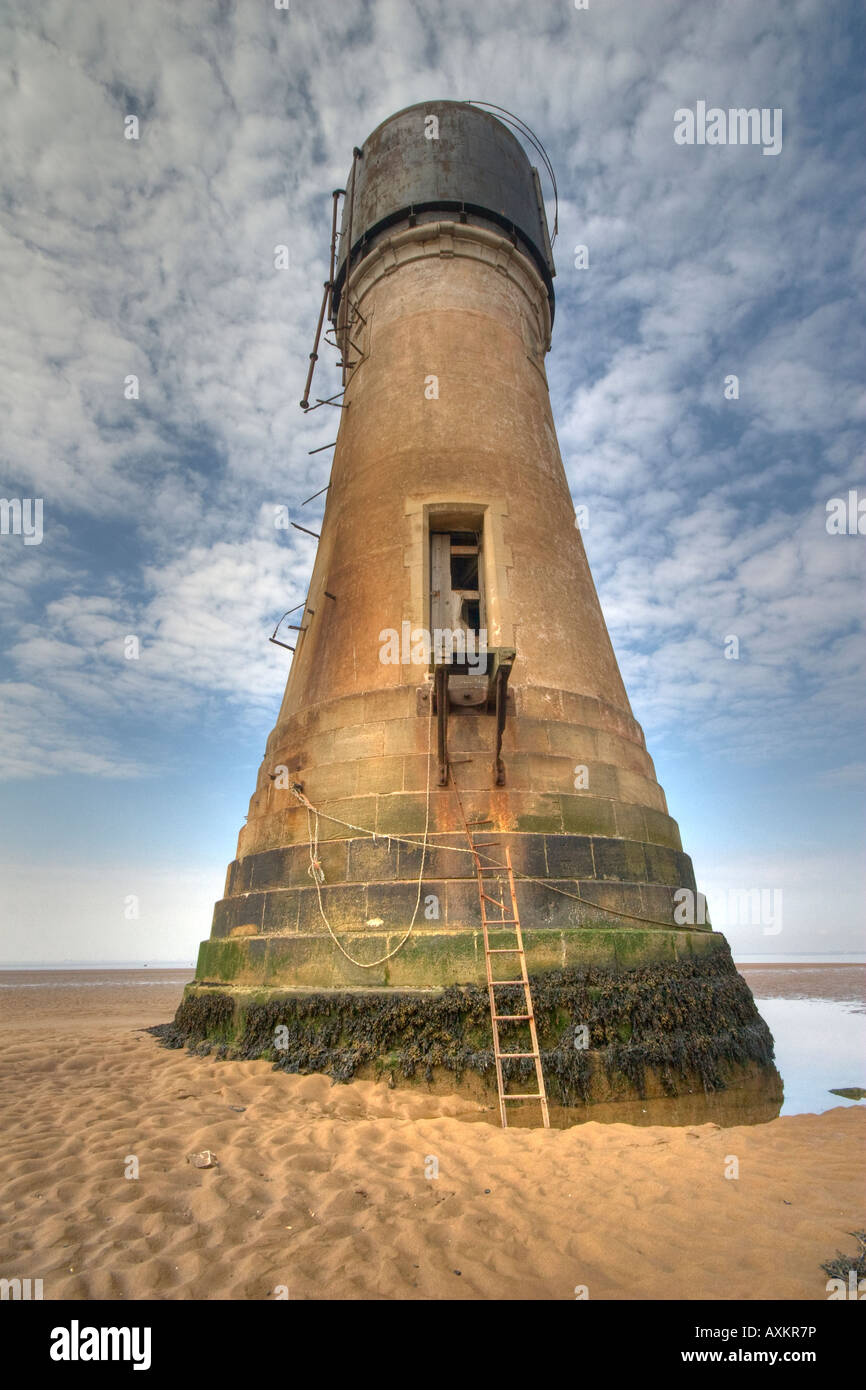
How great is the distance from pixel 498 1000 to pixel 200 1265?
380cm

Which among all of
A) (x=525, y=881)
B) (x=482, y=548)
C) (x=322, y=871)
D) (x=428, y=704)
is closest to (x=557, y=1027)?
(x=525, y=881)

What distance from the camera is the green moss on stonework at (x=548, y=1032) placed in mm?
6832

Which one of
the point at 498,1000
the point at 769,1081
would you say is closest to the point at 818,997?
the point at 769,1081

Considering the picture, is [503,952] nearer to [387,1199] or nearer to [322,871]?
[322,871]

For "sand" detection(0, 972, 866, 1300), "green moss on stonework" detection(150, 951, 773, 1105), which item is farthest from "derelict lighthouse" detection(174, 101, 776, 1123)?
"sand" detection(0, 972, 866, 1300)

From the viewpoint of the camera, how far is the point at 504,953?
7.31 meters

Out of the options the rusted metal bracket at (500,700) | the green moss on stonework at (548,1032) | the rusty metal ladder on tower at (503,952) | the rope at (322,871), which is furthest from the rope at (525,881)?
the rusted metal bracket at (500,700)

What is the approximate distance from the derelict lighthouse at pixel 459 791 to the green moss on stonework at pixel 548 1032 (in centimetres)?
2

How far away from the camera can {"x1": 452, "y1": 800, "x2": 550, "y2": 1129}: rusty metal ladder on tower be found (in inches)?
258

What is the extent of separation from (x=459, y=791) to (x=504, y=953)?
1917mm

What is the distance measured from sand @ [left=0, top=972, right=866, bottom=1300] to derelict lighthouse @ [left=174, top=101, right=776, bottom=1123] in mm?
691

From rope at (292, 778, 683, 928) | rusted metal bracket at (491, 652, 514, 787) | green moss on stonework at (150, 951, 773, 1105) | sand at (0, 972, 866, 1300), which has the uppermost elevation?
rusted metal bracket at (491, 652, 514, 787)

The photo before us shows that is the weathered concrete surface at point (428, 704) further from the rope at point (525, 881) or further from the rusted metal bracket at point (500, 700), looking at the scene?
the rusted metal bracket at point (500, 700)

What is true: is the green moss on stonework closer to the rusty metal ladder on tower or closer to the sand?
the rusty metal ladder on tower
